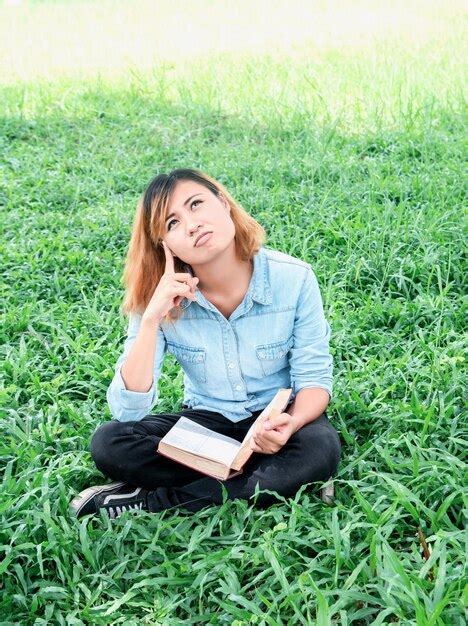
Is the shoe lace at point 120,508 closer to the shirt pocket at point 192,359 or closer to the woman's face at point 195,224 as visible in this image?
the shirt pocket at point 192,359

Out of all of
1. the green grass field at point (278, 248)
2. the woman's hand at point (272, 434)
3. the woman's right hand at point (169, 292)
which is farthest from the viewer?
the woman's right hand at point (169, 292)

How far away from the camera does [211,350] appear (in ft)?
8.61

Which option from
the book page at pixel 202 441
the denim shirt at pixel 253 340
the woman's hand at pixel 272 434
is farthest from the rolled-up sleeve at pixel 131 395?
the woman's hand at pixel 272 434

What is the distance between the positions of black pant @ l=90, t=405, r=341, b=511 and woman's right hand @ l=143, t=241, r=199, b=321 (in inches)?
14.6

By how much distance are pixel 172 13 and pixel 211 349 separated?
321 inches

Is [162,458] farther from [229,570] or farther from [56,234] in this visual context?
[56,234]

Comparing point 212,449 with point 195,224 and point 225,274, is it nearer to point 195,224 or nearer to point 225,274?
point 225,274

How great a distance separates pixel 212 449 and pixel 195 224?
667 mm

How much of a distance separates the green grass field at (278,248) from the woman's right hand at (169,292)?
0.58m

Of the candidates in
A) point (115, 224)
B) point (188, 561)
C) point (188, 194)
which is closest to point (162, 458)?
point (188, 561)

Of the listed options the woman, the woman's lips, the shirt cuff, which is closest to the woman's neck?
the woman

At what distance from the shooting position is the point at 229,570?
7.19 feet

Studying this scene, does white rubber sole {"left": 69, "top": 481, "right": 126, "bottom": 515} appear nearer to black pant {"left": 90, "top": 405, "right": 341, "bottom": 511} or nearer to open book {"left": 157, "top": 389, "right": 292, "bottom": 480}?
black pant {"left": 90, "top": 405, "right": 341, "bottom": 511}

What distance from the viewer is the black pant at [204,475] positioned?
246cm
